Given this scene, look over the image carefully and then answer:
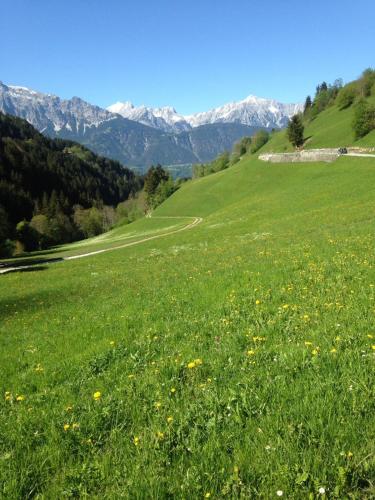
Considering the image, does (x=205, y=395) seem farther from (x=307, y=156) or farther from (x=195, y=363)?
(x=307, y=156)

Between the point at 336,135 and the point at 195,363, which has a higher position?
the point at 336,135

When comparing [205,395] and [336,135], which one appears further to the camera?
[336,135]

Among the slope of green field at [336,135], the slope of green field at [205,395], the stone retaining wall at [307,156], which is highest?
the slope of green field at [336,135]

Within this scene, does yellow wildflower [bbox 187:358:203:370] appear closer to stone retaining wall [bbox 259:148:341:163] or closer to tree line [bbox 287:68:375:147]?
stone retaining wall [bbox 259:148:341:163]

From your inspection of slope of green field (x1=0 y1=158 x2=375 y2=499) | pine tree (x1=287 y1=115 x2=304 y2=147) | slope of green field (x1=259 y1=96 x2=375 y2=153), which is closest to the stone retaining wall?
slope of green field (x1=259 y1=96 x2=375 y2=153)

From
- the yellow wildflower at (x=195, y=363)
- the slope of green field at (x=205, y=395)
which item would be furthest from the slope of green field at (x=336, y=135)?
the yellow wildflower at (x=195, y=363)

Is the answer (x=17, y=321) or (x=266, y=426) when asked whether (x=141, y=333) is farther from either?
(x=17, y=321)

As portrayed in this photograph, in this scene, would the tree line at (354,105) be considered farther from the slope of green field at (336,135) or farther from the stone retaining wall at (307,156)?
the stone retaining wall at (307,156)

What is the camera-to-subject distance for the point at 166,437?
16.2 ft

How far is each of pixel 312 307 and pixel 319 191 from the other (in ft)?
164

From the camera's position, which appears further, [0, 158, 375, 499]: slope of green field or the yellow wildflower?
the yellow wildflower

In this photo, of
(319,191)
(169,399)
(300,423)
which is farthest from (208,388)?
(319,191)

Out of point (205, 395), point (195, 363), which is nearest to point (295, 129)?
point (195, 363)

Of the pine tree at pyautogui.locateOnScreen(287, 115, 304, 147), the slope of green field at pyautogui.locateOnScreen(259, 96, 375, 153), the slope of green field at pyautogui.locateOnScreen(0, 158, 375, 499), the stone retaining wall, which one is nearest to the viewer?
the slope of green field at pyautogui.locateOnScreen(0, 158, 375, 499)
